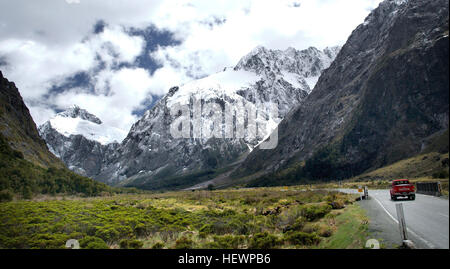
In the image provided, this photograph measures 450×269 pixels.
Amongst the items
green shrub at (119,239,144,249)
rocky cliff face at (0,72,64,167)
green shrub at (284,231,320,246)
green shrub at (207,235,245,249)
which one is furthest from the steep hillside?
green shrub at (284,231,320,246)

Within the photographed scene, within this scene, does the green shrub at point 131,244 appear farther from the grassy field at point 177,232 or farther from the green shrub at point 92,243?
the green shrub at point 92,243

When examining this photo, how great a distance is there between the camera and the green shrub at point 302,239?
1469 centimetres

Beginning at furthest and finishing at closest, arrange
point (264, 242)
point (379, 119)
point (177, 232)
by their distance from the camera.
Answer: point (379, 119)
point (177, 232)
point (264, 242)

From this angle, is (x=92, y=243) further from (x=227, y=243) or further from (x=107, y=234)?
(x=227, y=243)

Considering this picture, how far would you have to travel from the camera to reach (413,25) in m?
120

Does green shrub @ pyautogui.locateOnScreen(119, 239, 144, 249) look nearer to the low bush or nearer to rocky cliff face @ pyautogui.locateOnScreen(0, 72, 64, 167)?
the low bush

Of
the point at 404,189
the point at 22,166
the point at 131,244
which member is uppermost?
the point at 22,166

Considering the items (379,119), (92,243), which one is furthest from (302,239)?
(379,119)

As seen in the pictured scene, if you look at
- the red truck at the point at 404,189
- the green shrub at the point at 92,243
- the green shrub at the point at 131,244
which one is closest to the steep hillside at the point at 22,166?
the green shrub at the point at 92,243

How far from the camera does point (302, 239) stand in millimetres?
15125

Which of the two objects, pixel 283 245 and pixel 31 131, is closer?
pixel 283 245
